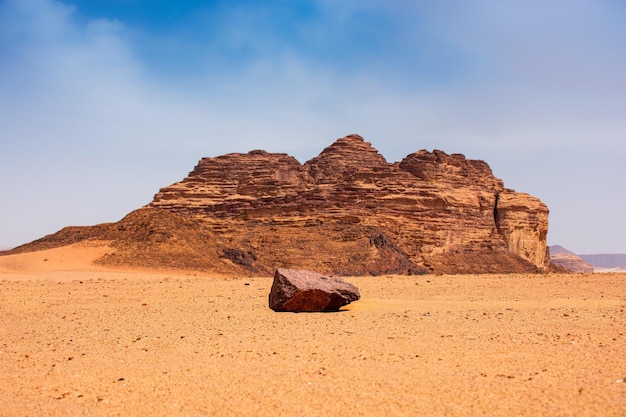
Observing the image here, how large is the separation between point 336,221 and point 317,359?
44.9 m

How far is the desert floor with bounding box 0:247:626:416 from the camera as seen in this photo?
223 inches

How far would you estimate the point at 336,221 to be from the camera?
5247 centimetres

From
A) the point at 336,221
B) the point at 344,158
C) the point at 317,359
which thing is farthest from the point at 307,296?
the point at 344,158

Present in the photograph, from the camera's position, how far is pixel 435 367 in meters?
6.97

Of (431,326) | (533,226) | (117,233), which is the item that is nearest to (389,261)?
(117,233)

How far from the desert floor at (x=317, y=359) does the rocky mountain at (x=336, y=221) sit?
77.6 ft

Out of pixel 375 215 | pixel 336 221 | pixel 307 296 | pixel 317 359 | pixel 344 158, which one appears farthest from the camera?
pixel 344 158

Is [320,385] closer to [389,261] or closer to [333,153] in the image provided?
[389,261]

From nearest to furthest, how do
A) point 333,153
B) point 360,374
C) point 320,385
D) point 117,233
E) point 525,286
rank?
Result: point 320,385 → point 360,374 → point 525,286 → point 117,233 → point 333,153

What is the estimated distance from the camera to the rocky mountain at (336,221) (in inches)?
1577

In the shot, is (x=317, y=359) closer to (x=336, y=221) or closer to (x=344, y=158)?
(x=336, y=221)

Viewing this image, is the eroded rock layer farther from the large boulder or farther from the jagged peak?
the large boulder

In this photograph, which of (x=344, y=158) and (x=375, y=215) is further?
(x=344, y=158)

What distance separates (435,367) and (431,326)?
11.0 feet
